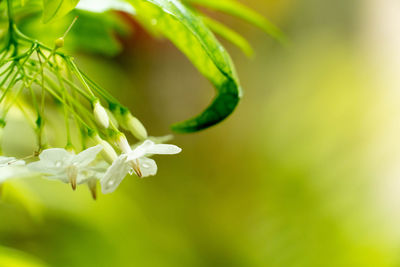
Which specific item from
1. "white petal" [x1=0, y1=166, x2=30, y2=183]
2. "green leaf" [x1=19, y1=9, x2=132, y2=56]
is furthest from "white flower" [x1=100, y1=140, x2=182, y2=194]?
"green leaf" [x1=19, y1=9, x2=132, y2=56]

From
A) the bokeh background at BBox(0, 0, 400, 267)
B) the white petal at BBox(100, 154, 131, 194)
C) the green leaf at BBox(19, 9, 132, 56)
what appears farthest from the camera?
the bokeh background at BBox(0, 0, 400, 267)

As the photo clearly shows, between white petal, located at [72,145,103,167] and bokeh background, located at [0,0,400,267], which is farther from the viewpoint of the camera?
bokeh background, located at [0,0,400,267]

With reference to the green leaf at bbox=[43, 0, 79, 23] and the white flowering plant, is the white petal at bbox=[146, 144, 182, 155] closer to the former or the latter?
the white flowering plant

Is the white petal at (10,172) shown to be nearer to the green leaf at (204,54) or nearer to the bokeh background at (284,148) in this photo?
the green leaf at (204,54)

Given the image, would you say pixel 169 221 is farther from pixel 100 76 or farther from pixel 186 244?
pixel 100 76

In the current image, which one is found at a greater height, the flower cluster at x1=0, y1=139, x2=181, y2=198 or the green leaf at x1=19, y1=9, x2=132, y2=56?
the green leaf at x1=19, y1=9, x2=132, y2=56

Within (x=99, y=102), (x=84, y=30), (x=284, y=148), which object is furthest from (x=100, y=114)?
(x=284, y=148)

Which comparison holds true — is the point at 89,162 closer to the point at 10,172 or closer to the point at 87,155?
the point at 87,155
